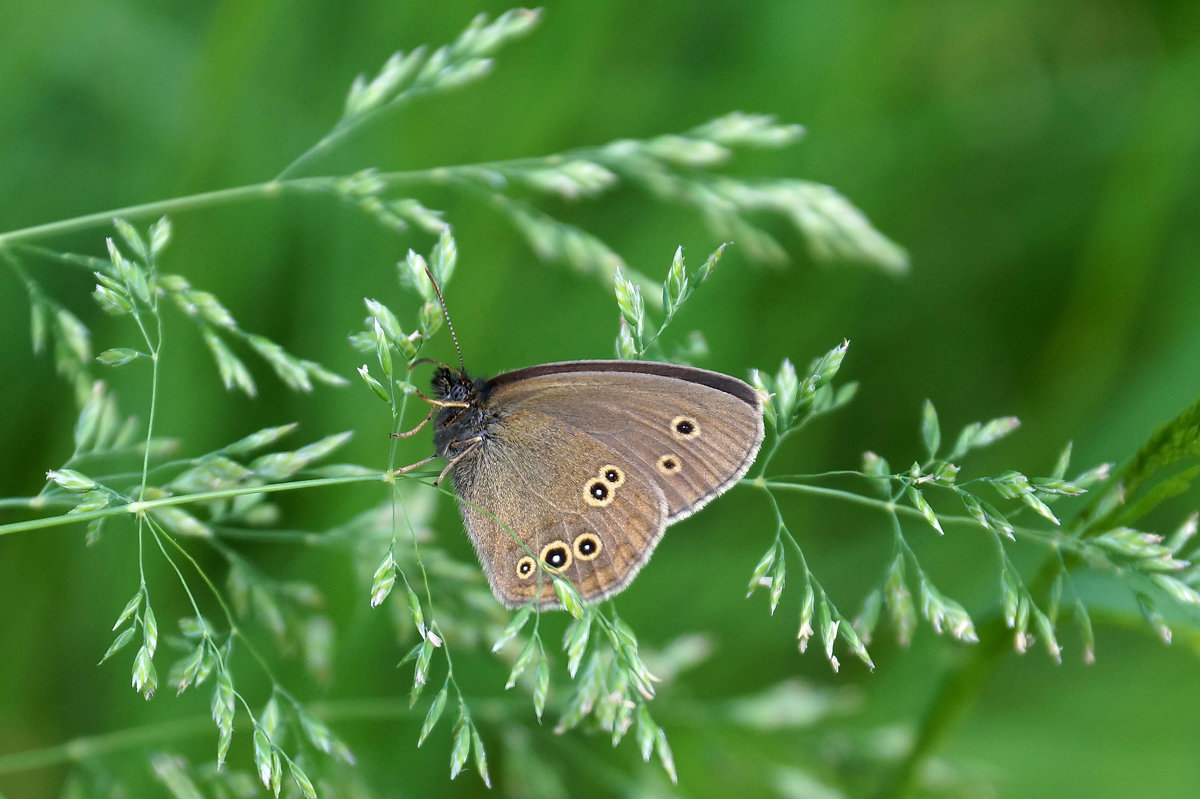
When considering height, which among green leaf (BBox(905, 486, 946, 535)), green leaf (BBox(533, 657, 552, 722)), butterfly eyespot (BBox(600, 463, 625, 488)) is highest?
green leaf (BBox(905, 486, 946, 535))

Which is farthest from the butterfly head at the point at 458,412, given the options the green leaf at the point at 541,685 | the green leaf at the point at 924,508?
the green leaf at the point at 924,508

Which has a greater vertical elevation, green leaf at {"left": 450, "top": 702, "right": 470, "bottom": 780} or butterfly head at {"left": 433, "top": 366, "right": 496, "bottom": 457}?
butterfly head at {"left": 433, "top": 366, "right": 496, "bottom": 457}

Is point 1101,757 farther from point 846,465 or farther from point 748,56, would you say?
point 748,56

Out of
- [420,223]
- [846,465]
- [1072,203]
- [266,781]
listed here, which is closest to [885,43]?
[1072,203]

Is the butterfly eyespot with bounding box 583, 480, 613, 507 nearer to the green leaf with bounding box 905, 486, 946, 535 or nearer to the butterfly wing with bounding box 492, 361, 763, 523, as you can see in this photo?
the butterfly wing with bounding box 492, 361, 763, 523

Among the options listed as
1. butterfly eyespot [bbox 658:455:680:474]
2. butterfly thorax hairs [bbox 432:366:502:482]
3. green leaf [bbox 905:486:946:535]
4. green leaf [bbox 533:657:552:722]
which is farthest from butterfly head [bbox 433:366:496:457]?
green leaf [bbox 905:486:946:535]

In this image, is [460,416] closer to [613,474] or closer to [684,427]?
[613,474]

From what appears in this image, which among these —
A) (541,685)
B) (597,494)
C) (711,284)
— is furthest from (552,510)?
(711,284)
